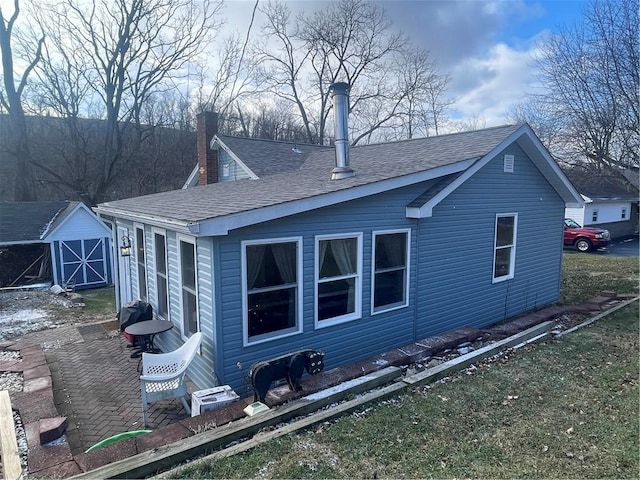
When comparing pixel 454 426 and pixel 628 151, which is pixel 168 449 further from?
pixel 628 151

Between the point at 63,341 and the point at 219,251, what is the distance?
5687mm

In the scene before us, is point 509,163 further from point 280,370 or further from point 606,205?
point 606,205

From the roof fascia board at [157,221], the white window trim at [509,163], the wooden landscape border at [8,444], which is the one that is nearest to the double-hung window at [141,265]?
the roof fascia board at [157,221]

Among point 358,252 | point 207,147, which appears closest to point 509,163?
point 358,252

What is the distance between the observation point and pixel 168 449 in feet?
12.5

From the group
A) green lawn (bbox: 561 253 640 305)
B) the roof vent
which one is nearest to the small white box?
the roof vent

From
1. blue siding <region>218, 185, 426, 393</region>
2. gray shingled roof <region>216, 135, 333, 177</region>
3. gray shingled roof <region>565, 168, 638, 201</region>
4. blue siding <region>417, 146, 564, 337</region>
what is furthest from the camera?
gray shingled roof <region>565, 168, 638, 201</region>

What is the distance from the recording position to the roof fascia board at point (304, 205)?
4.80 m

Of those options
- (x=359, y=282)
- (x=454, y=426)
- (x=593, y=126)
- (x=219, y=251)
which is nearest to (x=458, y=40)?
(x=359, y=282)

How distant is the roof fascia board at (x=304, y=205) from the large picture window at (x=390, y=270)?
0.86 meters

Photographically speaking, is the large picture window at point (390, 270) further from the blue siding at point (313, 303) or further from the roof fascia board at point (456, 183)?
the roof fascia board at point (456, 183)

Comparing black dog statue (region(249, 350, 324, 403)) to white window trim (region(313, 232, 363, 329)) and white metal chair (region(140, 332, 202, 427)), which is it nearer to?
white window trim (region(313, 232, 363, 329))

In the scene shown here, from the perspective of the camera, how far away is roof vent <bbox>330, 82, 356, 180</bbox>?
719 cm

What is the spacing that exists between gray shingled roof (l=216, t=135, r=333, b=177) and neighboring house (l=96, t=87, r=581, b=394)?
3152mm
